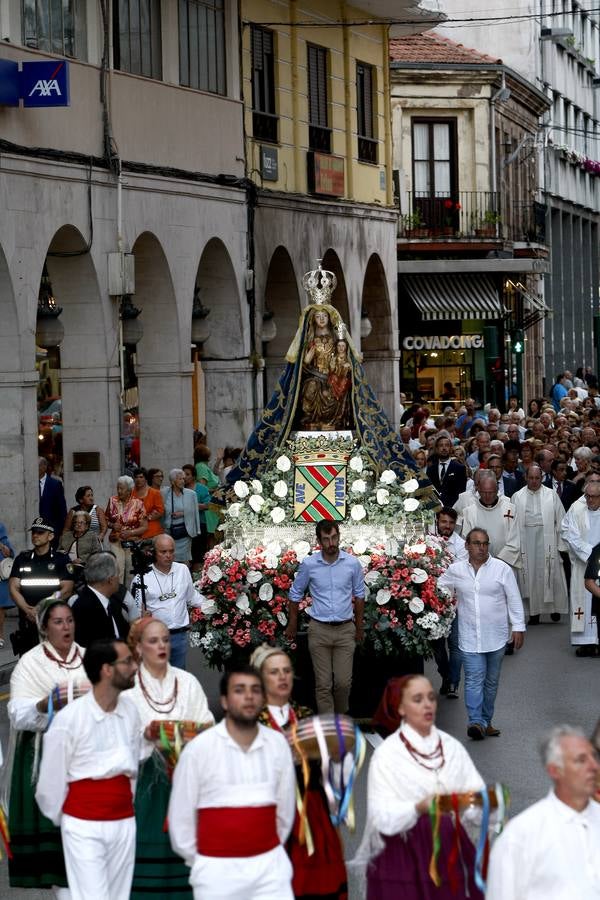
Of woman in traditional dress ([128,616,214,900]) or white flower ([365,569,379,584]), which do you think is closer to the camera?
woman in traditional dress ([128,616,214,900])

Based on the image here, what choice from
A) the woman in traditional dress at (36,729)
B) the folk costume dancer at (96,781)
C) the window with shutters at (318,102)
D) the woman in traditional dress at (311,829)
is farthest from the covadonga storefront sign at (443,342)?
the folk costume dancer at (96,781)

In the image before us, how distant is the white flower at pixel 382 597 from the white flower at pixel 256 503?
4.74ft

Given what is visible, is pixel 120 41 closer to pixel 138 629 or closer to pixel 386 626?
pixel 386 626

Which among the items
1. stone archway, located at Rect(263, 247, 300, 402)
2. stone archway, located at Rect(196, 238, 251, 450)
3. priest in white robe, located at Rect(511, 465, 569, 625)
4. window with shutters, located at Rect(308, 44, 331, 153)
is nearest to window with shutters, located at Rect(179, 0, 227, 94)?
stone archway, located at Rect(196, 238, 251, 450)

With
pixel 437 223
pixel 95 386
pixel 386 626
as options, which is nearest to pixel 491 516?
pixel 386 626

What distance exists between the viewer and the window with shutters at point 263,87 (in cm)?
3062

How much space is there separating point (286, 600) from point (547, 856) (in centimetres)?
808

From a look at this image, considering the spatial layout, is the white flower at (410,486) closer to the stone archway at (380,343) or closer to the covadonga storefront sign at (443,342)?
the stone archway at (380,343)

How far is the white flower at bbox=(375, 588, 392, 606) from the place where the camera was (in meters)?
15.1

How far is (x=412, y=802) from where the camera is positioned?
327 inches

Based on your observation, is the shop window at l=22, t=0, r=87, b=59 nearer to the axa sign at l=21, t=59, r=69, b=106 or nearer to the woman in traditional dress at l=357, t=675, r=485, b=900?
the axa sign at l=21, t=59, r=69, b=106

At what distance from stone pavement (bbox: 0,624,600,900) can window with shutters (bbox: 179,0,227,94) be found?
36.6 ft

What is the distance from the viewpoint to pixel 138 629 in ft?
32.9

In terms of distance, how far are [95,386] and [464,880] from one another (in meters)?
16.8
